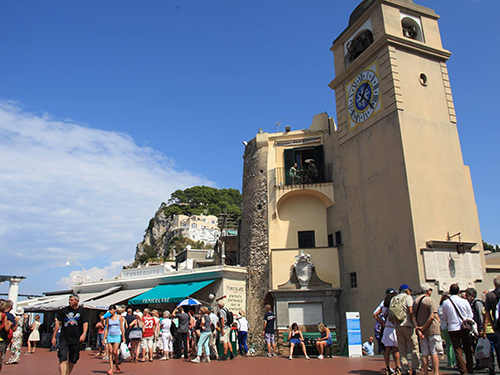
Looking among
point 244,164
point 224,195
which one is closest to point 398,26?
point 244,164

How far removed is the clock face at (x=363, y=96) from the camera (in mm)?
19359

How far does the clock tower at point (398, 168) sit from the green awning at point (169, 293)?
297 inches

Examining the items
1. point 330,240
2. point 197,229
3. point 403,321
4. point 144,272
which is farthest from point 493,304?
point 197,229

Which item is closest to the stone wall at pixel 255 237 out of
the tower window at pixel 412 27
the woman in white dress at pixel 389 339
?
the tower window at pixel 412 27

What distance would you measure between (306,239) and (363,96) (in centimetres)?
802

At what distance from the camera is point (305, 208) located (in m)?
23.1

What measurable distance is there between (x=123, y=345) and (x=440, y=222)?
1279 cm

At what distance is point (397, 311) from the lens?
7645 millimetres

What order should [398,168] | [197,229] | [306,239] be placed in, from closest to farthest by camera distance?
1. [398,168]
2. [306,239]
3. [197,229]

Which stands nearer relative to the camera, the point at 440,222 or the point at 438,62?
the point at 440,222

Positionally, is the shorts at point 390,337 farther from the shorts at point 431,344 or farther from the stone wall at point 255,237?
the stone wall at point 255,237

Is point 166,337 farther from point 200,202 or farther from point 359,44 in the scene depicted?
point 200,202

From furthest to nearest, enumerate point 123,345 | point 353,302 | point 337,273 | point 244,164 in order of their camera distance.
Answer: point 244,164
point 337,273
point 353,302
point 123,345

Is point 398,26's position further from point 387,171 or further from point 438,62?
point 387,171
